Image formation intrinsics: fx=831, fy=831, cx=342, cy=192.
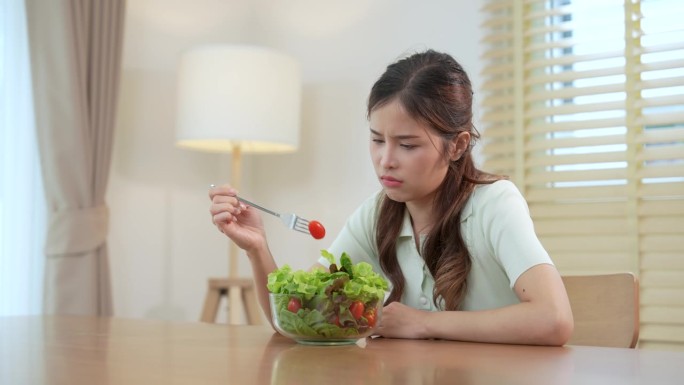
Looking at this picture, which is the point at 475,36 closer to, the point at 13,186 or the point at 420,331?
the point at 13,186

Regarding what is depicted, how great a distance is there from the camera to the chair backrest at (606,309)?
1.42 metres

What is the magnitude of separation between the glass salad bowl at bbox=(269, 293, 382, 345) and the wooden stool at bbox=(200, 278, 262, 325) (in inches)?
75.9

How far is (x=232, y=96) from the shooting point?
308 centimetres

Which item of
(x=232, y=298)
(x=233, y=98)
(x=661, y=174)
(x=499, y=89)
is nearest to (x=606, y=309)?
(x=661, y=174)

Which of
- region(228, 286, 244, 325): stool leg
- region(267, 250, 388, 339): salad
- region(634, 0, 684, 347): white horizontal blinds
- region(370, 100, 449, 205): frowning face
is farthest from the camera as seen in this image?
region(228, 286, 244, 325): stool leg

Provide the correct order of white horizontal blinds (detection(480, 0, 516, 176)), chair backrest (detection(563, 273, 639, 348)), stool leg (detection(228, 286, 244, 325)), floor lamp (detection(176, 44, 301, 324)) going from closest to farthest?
chair backrest (detection(563, 273, 639, 348)), white horizontal blinds (detection(480, 0, 516, 176)), floor lamp (detection(176, 44, 301, 324)), stool leg (detection(228, 286, 244, 325))

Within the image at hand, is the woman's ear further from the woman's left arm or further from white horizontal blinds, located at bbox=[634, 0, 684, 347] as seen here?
white horizontal blinds, located at bbox=[634, 0, 684, 347]

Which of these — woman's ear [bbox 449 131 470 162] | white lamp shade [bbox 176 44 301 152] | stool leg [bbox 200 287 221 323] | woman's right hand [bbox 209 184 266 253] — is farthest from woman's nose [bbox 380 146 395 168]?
stool leg [bbox 200 287 221 323]

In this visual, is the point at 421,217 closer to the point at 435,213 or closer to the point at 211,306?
the point at 435,213

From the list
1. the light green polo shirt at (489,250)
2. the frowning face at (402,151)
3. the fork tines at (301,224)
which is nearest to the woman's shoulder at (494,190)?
the light green polo shirt at (489,250)

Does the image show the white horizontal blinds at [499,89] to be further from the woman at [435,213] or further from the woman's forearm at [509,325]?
the woman's forearm at [509,325]

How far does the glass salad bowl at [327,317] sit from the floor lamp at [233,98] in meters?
1.96

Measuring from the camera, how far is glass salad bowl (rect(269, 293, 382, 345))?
1146mm

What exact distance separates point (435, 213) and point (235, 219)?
15.7 inches
